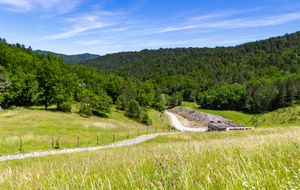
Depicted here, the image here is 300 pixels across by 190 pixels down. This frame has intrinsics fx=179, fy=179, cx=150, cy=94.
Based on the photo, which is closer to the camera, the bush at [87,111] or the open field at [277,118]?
the open field at [277,118]

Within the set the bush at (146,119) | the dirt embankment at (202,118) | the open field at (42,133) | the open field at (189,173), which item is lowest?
the dirt embankment at (202,118)

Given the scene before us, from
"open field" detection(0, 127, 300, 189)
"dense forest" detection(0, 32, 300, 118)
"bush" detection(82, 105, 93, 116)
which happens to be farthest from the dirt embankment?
"open field" detection(0, 127, 300, 189)

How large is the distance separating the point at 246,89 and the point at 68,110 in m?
120

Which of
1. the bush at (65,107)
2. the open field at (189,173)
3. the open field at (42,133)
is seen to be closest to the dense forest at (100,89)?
the bush at (65,107)

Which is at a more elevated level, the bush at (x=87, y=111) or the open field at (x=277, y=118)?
the bush at (x=87, y=111)

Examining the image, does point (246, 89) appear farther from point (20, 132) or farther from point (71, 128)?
point (20, 132)

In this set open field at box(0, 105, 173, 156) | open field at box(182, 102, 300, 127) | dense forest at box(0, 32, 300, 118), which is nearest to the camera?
open field at box(0, 105, 173, 156)

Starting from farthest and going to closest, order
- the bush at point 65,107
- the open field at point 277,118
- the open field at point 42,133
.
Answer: the bush at point 65,107 → the open field at point 277,118 → the open field at point 42,133

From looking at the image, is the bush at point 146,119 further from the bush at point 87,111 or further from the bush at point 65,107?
the bush at point 65,107

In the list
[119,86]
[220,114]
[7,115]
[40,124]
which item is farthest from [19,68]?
[220,114]

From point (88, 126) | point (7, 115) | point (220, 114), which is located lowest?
point (220, 114)

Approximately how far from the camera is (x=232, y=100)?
127m

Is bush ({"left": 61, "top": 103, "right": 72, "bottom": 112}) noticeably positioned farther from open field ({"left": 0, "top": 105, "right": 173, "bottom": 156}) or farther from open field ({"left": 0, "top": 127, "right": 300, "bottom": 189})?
open field ({"left": 0, "top": 127, "right": 300, "bottom": 189})

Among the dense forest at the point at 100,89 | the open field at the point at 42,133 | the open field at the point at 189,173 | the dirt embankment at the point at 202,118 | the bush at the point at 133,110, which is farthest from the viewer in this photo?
the dirt embankment at the point at 202,118
